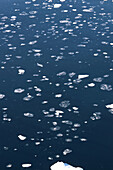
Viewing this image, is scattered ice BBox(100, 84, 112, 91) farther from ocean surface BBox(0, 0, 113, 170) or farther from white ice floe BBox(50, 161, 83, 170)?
white ice floe BBox(50, 161, 83, 170)

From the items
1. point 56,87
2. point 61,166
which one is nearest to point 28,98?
point 56,87

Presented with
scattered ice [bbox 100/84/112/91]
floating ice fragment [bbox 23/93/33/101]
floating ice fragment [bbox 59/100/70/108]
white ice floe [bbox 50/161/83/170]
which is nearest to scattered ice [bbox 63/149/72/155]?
white ice floe [bbox 50/161/83/170]

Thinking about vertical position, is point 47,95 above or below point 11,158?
above

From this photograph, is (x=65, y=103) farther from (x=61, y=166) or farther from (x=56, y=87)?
(x=61, y=166)

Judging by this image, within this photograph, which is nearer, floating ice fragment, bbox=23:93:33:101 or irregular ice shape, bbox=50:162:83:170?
irregular ice shape, bbox=50:162:83:170

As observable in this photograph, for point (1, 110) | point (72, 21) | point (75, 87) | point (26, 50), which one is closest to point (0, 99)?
point (1, 110)

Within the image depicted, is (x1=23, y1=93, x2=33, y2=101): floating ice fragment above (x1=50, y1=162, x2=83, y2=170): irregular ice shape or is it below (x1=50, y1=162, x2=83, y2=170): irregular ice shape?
above

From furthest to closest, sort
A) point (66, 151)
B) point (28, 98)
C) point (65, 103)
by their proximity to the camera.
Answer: point (28, 98), point (65, 103), point (66, 151)

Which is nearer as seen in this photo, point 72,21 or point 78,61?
point 78,61

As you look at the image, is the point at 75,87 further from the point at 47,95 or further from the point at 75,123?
the point at 75,123
